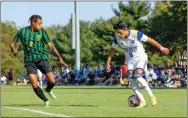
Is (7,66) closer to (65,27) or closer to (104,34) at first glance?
(65,27)

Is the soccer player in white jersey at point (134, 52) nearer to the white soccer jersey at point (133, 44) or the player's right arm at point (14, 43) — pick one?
the white soccer jersey at point (133, 44)

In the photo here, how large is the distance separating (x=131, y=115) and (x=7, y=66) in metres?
96.7

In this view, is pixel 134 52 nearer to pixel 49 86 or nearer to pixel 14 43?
pixel 49 86

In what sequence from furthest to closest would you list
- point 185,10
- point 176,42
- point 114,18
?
1. point 114,18
2. point 176,42
3. point 185,10

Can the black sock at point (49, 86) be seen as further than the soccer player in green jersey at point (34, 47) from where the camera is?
Yes

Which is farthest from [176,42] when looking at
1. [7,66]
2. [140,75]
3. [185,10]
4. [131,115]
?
[7,66]

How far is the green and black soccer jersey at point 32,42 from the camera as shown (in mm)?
13969

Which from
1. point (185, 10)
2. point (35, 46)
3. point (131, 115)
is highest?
point (185, 10)

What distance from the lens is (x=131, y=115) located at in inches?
433

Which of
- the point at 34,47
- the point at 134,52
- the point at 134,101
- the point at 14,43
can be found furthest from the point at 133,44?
the point at 14,43

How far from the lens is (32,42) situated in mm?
13984

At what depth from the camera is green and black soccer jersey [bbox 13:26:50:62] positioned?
45.8 ft

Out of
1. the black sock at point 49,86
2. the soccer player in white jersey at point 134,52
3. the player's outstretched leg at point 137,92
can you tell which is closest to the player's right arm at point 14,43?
the black sock at point 49,86

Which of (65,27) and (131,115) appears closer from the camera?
(131,115)
